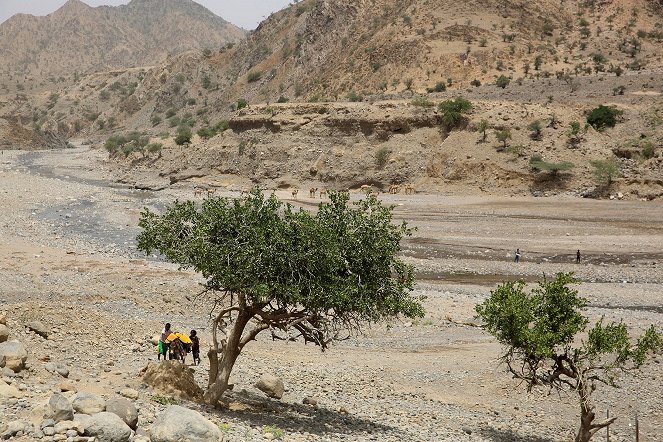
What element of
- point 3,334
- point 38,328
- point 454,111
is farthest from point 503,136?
point 3,334

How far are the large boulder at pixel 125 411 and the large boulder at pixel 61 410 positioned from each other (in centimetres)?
72

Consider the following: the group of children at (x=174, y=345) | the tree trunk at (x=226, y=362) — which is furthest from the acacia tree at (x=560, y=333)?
the group of children at (x=174, y=345)

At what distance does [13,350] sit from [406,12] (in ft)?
294

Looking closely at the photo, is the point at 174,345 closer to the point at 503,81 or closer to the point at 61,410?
the point at 61,410

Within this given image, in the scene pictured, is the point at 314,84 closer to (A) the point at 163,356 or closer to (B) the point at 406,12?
(B) the point at 406,12

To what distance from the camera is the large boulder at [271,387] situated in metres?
14.6

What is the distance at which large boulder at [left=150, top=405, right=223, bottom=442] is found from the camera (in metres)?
9.16

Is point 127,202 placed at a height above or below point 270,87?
below

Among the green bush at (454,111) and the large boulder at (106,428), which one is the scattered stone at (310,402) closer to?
the large boulder at (106,428)

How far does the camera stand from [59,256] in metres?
30.6

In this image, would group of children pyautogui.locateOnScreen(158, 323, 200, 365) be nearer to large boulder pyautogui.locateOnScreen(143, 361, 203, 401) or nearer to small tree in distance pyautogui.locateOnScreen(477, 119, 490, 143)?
large boulder pyautogui.locateOnScreen(143, 361, 203, 401)

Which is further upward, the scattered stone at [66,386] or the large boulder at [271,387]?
the scattered stone at [66,386]

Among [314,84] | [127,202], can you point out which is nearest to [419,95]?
[314,84]

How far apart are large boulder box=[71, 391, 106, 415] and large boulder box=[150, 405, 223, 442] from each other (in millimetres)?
872
